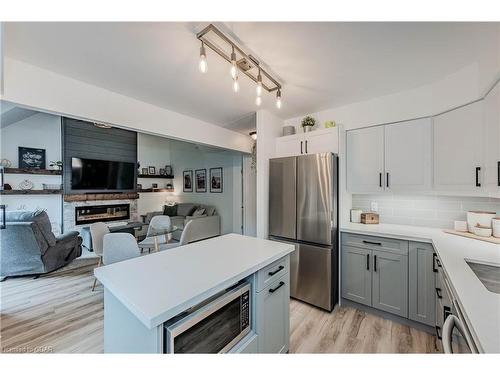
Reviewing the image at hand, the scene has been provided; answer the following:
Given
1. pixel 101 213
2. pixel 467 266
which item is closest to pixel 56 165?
pixel 101 213

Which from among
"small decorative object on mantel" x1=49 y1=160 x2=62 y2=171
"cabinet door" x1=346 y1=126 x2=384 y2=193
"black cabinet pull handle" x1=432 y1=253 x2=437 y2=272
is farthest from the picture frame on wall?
"black cabinet pull handle" x1=432 y1=253 x2=437 y2=272

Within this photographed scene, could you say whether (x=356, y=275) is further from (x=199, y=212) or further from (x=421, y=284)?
(x=199, y=212)

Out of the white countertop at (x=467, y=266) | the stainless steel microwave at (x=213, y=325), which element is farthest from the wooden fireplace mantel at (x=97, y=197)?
the white countertop at (x=467, y=266)

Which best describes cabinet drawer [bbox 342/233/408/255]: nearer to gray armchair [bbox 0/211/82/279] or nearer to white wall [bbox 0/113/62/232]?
gray armchair [bbox 0/211/82/279]

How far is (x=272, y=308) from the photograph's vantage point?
144cm

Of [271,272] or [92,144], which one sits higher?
[92,144]

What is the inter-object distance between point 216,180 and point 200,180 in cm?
80

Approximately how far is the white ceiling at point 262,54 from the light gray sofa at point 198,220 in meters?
3.45

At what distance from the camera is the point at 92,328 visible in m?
1.97

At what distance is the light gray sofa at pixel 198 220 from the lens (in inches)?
198

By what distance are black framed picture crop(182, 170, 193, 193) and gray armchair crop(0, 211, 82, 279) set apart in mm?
3652
